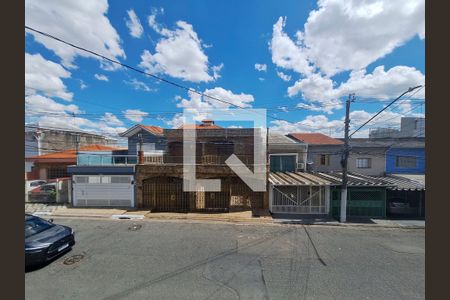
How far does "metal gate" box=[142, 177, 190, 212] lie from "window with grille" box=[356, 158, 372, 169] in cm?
1657

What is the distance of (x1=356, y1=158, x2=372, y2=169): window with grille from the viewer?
Answer: 19391 millimetres

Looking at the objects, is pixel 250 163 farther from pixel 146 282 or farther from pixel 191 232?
pixel 146 282

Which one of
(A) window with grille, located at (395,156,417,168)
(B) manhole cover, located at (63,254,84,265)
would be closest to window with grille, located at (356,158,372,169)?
(A) window with grille, located at (395,156,417,168)

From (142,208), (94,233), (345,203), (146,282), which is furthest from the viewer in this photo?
(142,208)

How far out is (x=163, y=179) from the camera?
13484 mm

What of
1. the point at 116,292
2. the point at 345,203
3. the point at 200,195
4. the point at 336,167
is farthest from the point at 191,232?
the point at 336,167

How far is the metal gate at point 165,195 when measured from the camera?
527 inches

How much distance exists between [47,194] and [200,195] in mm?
10977

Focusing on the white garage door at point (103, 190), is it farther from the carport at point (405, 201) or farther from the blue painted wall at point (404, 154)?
the blue painted wall at point (404, 154)

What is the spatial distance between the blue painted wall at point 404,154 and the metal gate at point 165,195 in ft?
64.2

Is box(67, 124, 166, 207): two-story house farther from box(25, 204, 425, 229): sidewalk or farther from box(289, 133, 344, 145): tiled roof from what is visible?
box(289, 133, 344, 145): tiled roof

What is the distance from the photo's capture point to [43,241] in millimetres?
6500

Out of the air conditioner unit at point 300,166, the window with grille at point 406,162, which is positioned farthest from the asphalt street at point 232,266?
the window with grille at point 406,162

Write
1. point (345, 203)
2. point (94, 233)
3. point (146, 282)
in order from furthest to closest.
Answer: point (345, 203), point (94, 233), point (146, 282)
